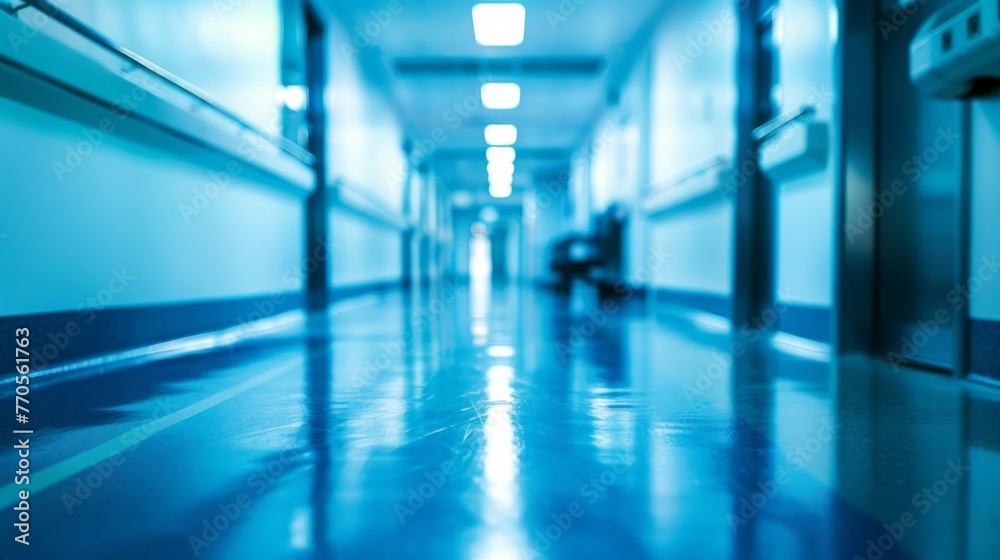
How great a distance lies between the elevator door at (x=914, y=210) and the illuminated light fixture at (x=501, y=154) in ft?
39.3

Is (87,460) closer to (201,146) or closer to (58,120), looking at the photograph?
(58,120)

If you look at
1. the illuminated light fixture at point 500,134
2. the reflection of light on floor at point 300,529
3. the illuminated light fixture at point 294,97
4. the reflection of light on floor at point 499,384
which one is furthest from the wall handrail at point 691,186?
the illuminated light fixture at point 500,134

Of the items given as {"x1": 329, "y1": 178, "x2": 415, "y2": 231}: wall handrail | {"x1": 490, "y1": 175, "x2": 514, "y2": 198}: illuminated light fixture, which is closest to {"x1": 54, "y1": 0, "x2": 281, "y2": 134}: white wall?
{"x1": 329, "y1": 178, "x2": 415, "y2": 231}: wall handrail

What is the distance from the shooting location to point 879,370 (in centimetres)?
283

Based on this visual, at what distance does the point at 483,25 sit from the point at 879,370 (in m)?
6.10

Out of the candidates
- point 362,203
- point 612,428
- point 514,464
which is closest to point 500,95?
point 362,203

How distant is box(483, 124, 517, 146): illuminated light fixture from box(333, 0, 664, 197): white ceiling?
0.17 m

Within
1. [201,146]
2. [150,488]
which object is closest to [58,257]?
[201,146]

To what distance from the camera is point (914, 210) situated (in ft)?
9.94

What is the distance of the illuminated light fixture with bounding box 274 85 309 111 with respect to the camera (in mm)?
5758

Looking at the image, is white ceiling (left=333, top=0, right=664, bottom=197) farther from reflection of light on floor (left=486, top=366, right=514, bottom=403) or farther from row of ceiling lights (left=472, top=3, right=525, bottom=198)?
reflection of light on floor (left=486, top=366, right=514, bottom=403)

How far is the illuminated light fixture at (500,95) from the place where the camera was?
9742 mm

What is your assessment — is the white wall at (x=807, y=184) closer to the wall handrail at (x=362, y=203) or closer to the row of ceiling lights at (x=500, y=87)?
the row of ceiling lights at (x=500, y=87)

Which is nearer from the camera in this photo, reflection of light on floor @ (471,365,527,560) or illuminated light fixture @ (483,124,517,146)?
reflection of light on floor @ (471,365,527,560)
